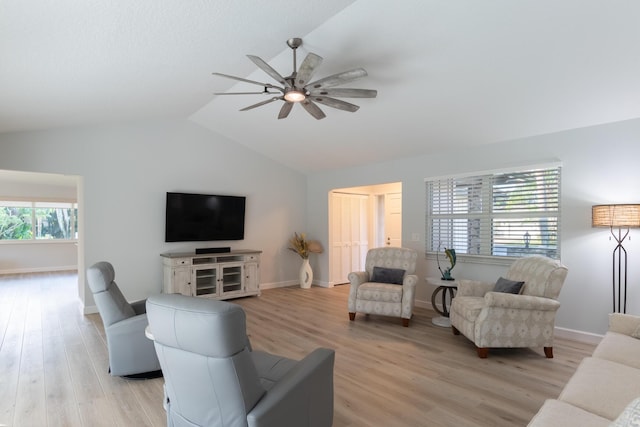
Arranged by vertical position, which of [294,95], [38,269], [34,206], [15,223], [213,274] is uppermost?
[294,95]

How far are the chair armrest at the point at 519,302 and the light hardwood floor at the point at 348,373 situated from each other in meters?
0.53

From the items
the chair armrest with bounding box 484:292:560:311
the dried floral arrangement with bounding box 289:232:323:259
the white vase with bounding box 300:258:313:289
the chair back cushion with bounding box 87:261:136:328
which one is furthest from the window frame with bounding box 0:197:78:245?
the chair armrest with bounding box 484:292:560:311

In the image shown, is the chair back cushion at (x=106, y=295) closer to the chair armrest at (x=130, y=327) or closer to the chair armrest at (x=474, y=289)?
the chair armrest at (x=130, y=327)

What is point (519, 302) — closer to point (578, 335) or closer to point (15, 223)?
point (578, 335)

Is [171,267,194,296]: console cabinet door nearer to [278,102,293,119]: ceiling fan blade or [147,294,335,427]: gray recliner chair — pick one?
[278,102,293,119]: ceiling fan blade

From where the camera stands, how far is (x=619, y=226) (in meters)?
3.38

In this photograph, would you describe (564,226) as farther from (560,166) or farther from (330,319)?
(330,319)

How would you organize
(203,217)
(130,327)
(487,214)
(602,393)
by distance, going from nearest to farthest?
1. (602,393)
2. (130,327)
3. (487,214)
4. (203,217)

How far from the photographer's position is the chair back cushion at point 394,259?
16.1 feet

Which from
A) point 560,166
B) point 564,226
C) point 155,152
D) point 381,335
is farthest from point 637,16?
point 155,152

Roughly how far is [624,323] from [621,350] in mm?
529

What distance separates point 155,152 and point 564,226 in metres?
5.98

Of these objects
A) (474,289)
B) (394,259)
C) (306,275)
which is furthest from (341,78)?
(306,275)

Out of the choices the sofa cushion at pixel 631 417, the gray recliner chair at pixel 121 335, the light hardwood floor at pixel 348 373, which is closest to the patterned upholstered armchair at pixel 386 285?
the light hardwood floor at pixel 348 373
